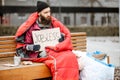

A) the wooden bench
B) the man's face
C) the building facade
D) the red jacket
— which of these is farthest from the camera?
the building facade

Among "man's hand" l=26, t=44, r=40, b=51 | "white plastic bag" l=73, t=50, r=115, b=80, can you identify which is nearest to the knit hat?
"man's hand" l=26, t=44, r=40, b=51

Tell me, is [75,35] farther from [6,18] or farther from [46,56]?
[6,18]

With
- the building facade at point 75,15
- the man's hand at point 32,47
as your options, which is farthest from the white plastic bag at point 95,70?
the building facade at point 75,15

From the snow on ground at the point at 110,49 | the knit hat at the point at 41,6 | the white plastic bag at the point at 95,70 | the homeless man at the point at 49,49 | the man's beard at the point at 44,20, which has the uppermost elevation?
the knit hat at the point at 41,6

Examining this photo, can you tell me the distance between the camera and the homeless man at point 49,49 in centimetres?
525

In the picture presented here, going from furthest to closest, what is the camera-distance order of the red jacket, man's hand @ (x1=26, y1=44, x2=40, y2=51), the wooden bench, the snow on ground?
the snow on ground → man's hand @ (x1=26, y1=44, x2=40, y2=51) → the red jacket → the wooden bench

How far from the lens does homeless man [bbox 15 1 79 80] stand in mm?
5254

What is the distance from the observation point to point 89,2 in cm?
2717

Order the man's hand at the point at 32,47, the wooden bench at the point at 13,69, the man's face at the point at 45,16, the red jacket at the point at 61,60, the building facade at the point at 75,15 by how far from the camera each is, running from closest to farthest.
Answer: the wooden bench at the point at 13,69, the red jacket at the point at 61,60, the man's hand at the point at 32,47, the man's face at the point at 45,16, the building facade at the point at 75,15

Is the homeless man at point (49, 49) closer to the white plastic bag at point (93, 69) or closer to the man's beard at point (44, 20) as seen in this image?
the man's beard at point (44, 20)

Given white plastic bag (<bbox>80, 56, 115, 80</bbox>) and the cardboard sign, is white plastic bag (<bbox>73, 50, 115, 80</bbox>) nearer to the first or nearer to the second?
white plastic bag (<bbox>80, 56, 115, 80</bbox>)

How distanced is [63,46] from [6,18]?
63.5 feet

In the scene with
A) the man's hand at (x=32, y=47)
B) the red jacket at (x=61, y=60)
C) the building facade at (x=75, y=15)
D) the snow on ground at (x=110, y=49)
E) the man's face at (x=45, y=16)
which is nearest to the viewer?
the red jacket at (x=61, y=60)

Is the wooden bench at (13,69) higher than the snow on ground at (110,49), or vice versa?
the wooden bench at (13,69)
